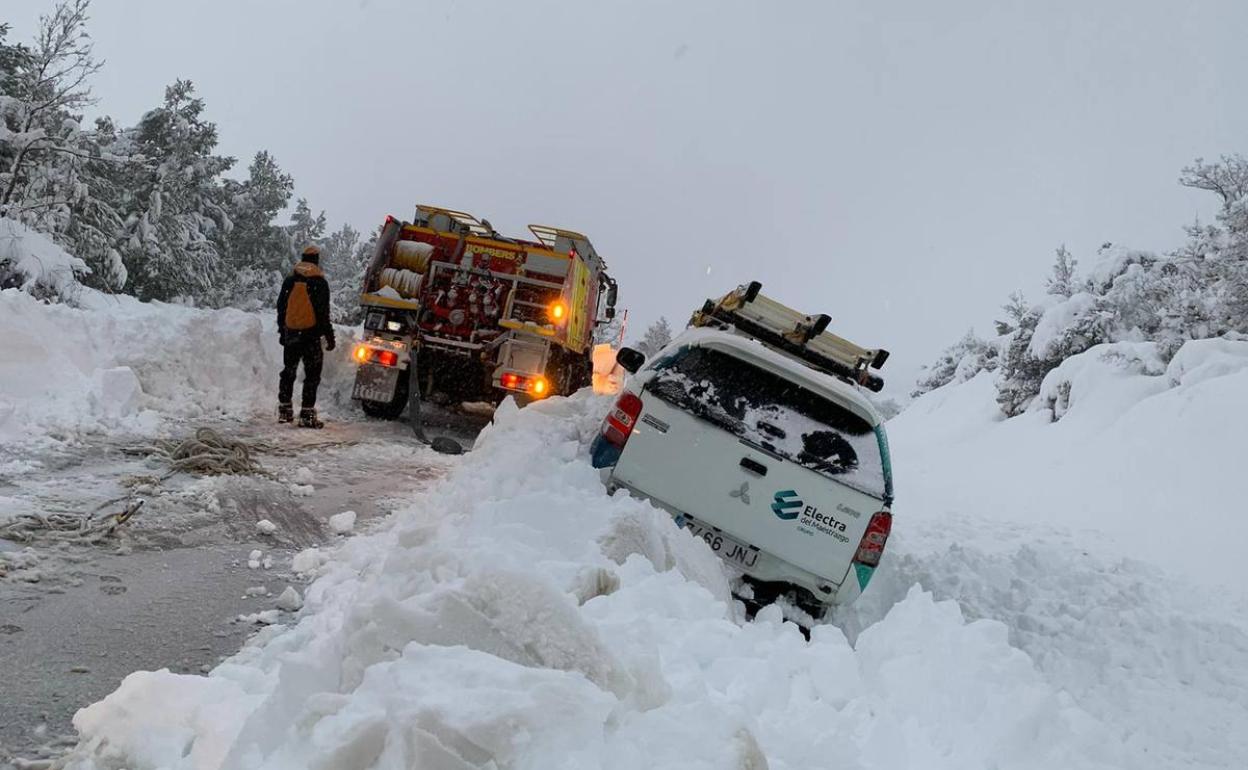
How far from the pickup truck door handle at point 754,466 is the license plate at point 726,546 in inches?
15.9

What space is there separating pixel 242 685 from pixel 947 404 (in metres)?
27.3

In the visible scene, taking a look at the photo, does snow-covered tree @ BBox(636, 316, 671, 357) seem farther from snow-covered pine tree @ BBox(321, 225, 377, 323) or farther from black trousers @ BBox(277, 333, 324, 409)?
black trousers @ BBox(277, 333, 324, 409)

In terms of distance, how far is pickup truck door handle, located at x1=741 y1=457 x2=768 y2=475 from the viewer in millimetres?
4816

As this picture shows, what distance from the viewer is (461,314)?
1112cm

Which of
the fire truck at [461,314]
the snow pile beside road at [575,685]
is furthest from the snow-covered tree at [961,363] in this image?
the snow pile beside road at [575,685]

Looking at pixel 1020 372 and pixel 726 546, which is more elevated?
pixel 1020 372

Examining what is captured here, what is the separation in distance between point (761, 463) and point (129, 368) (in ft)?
20.9

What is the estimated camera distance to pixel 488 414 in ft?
41.7

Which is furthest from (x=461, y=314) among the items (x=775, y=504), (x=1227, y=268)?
(x=1227, y=268)

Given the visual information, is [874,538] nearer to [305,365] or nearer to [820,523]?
[820,523]

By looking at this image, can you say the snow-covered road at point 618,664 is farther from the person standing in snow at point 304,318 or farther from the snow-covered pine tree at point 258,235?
the snow-covered pine tree at point 258,235

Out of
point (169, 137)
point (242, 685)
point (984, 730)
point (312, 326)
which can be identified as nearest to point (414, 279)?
point (312, 326)

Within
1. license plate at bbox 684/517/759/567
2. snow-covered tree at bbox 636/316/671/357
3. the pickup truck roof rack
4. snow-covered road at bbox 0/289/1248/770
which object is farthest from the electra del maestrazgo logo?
snow-covered tree at bbox 636/316/671/357

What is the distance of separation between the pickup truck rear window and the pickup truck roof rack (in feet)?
6.00
